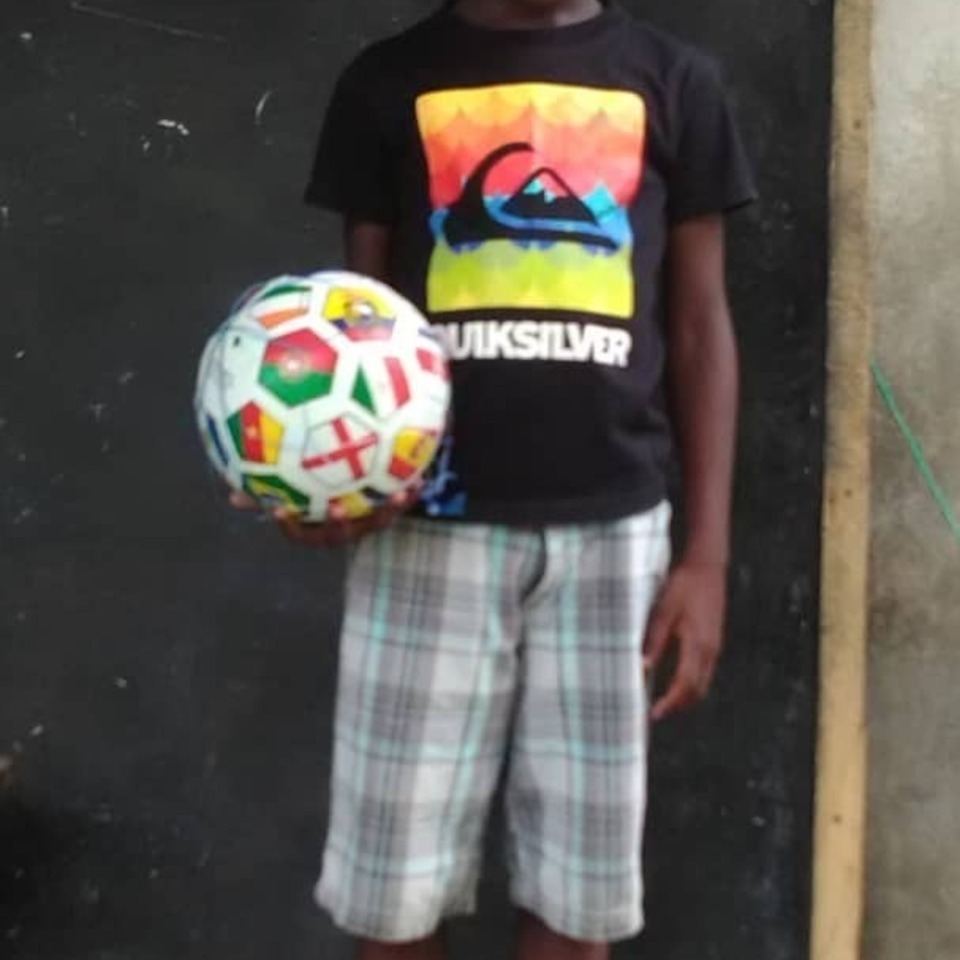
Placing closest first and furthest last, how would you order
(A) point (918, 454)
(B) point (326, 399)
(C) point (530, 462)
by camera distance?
(B) point (326, 399), (C) point (530, 462), (A) point (918, 454)

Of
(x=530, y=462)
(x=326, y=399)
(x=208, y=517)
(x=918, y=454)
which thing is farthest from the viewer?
(x=918, y=454)

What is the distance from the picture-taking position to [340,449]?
1.06 m

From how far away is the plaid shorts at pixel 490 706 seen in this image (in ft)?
3.84

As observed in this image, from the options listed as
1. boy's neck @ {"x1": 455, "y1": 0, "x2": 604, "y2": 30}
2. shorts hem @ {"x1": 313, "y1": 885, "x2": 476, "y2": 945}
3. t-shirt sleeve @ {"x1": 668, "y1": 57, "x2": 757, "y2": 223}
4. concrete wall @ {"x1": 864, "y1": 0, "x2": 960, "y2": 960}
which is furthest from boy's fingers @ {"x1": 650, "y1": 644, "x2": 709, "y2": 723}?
concrete wall @ {"x1": 864, "y1": 0, "x2": 960, "y2": 960}

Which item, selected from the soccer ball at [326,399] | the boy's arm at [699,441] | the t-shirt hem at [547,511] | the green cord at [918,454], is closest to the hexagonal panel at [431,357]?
the soccer ball at [326,399]

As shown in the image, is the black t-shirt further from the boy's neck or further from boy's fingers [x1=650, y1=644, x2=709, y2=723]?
boy's fingers [x1=650, y1=644, x2=709, y2=723]

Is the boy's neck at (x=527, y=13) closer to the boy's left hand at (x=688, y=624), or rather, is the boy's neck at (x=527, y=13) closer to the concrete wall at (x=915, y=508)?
the boy's left hand at (x=688, y=624)

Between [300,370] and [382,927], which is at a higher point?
[300,370]

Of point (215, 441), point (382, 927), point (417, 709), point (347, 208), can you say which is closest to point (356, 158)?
point (347, 208)

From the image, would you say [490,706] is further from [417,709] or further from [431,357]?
[431,357]

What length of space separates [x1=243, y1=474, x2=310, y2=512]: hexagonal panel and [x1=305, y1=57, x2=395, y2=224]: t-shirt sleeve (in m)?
0.27

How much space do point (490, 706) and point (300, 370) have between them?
1.06ft

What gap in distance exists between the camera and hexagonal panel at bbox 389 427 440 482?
3.51 feet

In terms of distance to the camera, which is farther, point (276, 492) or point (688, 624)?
point (688, 624)
